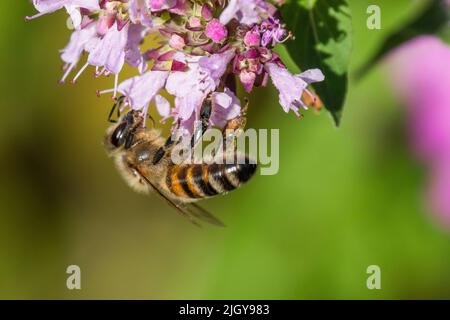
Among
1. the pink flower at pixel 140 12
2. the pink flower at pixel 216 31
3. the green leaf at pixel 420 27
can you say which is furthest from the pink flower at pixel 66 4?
the green leaf at pixel 420 27

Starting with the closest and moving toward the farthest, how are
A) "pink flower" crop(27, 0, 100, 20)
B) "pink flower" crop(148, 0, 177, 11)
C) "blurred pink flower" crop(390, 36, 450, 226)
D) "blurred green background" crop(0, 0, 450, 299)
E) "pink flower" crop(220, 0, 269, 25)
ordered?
"pink flower" crop(220, 0, 269, 25) → "pink flower" crop(148, 0, 177, 11) → "pink flower" crop(27, 0, 100, 20) → "blurred pink flower" crop(390, 36, 450, 226) → "blurred green background" crop(0, 0, 450, 299)

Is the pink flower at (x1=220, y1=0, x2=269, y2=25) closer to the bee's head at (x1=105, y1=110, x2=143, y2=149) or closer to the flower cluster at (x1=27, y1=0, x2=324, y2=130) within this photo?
the flower cluster at (x1=27, y1=0, x2=324, y2=130)

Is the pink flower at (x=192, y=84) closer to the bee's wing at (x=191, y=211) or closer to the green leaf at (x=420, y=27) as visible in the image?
the bee's wing at (x=191, y=211)

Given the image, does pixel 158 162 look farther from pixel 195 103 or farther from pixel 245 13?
pixel 245 13

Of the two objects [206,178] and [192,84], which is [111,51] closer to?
[192,84]

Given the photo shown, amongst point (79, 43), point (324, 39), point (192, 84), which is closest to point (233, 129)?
point (192, 84)

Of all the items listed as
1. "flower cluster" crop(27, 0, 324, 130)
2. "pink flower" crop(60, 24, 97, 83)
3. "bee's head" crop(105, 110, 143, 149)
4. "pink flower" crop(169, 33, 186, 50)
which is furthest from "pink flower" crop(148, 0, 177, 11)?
"bee's head" crop(105, 110, 143, 149)

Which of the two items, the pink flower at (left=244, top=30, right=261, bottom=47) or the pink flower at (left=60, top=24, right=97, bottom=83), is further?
the pink flower at (left=60, top=24, right=97, bottom=83)

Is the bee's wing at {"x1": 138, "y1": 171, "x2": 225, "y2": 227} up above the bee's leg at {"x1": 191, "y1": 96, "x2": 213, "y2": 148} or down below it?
below
